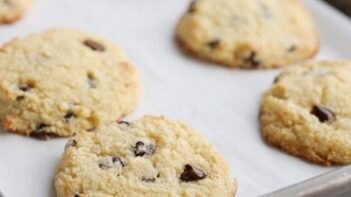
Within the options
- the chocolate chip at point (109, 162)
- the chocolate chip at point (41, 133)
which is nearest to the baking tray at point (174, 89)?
the chocolate chip at point (41, 133)

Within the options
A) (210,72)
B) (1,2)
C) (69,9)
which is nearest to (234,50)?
(210,72)

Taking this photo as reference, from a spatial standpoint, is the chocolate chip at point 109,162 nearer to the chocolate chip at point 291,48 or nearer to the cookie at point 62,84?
the cookie at point 62,84

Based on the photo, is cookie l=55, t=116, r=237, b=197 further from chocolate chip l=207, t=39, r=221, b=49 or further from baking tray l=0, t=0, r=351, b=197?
chocolate chip l=207, t=39, r=221, b=49

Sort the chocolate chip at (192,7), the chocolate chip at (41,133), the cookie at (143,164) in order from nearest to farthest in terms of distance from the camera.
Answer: the cookie at (143,164)
the chocolate chip at (41,133)
the chocolate chip at (192,7)

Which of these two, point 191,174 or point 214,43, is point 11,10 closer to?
point 214,43

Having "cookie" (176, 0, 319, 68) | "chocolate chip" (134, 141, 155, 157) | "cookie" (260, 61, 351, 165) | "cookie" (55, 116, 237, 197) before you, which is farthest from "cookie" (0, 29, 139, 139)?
"cookie" (260, 61, 351, 165)
